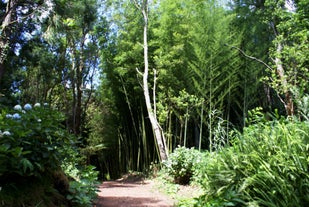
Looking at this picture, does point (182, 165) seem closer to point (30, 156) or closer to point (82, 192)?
point (82, 192)

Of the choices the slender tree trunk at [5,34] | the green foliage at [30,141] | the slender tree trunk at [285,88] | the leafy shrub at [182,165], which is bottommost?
the leafy shrub at [182,165]

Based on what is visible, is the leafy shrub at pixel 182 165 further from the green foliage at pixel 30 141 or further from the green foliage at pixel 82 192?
the green foliage at pixel 30 141

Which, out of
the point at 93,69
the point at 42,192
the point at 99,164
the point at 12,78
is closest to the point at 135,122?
the point at 93,69

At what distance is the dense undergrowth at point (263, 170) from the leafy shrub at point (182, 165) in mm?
2375

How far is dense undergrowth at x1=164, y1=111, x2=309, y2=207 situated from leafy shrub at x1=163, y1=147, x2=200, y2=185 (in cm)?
→ 238

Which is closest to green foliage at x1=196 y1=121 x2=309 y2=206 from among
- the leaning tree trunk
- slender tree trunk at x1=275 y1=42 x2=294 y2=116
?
slender tree trunk at x1=275 y1=42 x2=294 y2=116

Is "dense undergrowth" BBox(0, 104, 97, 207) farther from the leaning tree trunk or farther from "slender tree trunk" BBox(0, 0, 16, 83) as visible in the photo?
the leaning tree trunk

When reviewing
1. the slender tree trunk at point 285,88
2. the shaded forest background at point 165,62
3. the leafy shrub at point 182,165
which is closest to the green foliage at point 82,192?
the shaded forest background at point 165,62

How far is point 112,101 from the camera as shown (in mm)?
9109

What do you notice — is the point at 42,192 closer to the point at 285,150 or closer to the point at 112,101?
the point at 285,150

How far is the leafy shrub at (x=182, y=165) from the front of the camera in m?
4.96

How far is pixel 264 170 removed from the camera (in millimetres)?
1995

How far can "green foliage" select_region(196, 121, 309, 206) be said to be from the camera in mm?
1826

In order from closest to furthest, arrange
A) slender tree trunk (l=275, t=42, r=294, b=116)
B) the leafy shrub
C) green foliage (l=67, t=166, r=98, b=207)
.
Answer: green foliage (l=67, t=166, r=98, b=207) < slender tree trunk (l=275, t=42, r=294, b=116) < the leafy shrub
